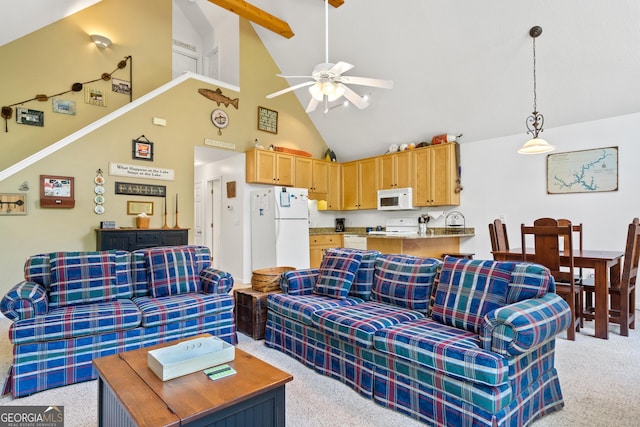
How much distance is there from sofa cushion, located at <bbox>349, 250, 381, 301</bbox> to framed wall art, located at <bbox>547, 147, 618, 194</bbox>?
3.33 m

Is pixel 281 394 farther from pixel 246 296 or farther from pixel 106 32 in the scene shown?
pixel 106 32

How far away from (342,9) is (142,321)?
4.78 m

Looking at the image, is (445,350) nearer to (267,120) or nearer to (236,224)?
(236,224)

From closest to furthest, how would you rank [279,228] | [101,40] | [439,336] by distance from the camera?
1. [439,336]
2. [101,40]
3. [279,228]

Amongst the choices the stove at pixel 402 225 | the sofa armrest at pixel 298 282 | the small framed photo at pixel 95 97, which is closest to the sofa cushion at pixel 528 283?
the sofa armrest at pixel 298 282

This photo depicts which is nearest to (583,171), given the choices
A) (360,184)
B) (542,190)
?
(542,190)

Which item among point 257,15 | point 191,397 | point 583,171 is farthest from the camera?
point 257,15

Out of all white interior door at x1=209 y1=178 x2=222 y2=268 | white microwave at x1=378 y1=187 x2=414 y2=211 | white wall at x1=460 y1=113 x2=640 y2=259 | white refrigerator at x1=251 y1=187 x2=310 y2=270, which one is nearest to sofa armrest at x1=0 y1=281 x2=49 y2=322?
white refrigerator at x1=251 y1=187 x2=310 y2=270

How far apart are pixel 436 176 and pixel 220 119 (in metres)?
Result: 3.72

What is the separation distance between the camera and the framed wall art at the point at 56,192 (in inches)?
165

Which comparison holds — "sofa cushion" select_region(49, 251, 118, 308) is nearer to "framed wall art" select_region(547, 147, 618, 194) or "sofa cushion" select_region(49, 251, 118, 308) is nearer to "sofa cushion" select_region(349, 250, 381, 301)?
"sofa cushion" select_region(349, 250, 381, 301)

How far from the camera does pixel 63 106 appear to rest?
5012 mm

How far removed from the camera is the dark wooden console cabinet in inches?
174

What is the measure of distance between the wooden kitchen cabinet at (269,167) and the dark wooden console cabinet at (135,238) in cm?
161
